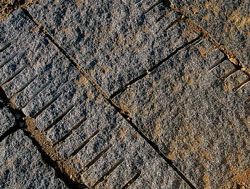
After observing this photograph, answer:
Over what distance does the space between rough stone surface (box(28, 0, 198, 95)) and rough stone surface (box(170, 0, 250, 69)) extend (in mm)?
99

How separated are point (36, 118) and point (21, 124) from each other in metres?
0.09

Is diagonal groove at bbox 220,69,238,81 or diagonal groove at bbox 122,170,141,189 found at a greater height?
diagonal groove at bbox 220,69,238,81

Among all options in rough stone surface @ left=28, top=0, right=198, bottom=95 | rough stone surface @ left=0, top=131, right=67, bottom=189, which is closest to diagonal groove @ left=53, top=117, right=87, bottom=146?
rough stone surface @ left=0, top=131, right=67, bottom=189

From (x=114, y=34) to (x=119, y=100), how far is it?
445mm

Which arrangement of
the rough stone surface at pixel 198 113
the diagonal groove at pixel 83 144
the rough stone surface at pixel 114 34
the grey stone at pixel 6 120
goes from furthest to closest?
the rough stone surface at pixel 114 34, the grey stone at pixel 6 120, the diagonal groove at pixel 83 144, the rough stone surface at pixel 198 113

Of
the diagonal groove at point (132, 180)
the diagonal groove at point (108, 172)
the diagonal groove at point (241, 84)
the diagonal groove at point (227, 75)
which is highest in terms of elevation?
the diagonal groove at point (108, 172)

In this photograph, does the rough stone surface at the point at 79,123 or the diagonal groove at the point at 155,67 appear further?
the diagonal groove at the point at 155,67

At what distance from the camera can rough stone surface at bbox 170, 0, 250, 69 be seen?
2737 millimetres

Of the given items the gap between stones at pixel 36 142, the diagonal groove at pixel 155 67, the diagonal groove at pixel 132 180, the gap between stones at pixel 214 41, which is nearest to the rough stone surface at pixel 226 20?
the gap between stones at pixel 214 41

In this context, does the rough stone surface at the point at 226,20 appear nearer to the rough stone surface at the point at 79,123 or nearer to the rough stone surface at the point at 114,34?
the rough stone surface at the point at 114,34

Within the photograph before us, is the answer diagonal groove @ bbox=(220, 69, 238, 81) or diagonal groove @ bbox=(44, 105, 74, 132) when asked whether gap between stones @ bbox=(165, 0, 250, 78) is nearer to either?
diagonal groove @ bbox=(220, 69, 238, 81)

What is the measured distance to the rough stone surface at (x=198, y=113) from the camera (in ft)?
7.89

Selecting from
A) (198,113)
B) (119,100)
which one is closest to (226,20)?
(198,113)

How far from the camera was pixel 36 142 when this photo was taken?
102 inches
